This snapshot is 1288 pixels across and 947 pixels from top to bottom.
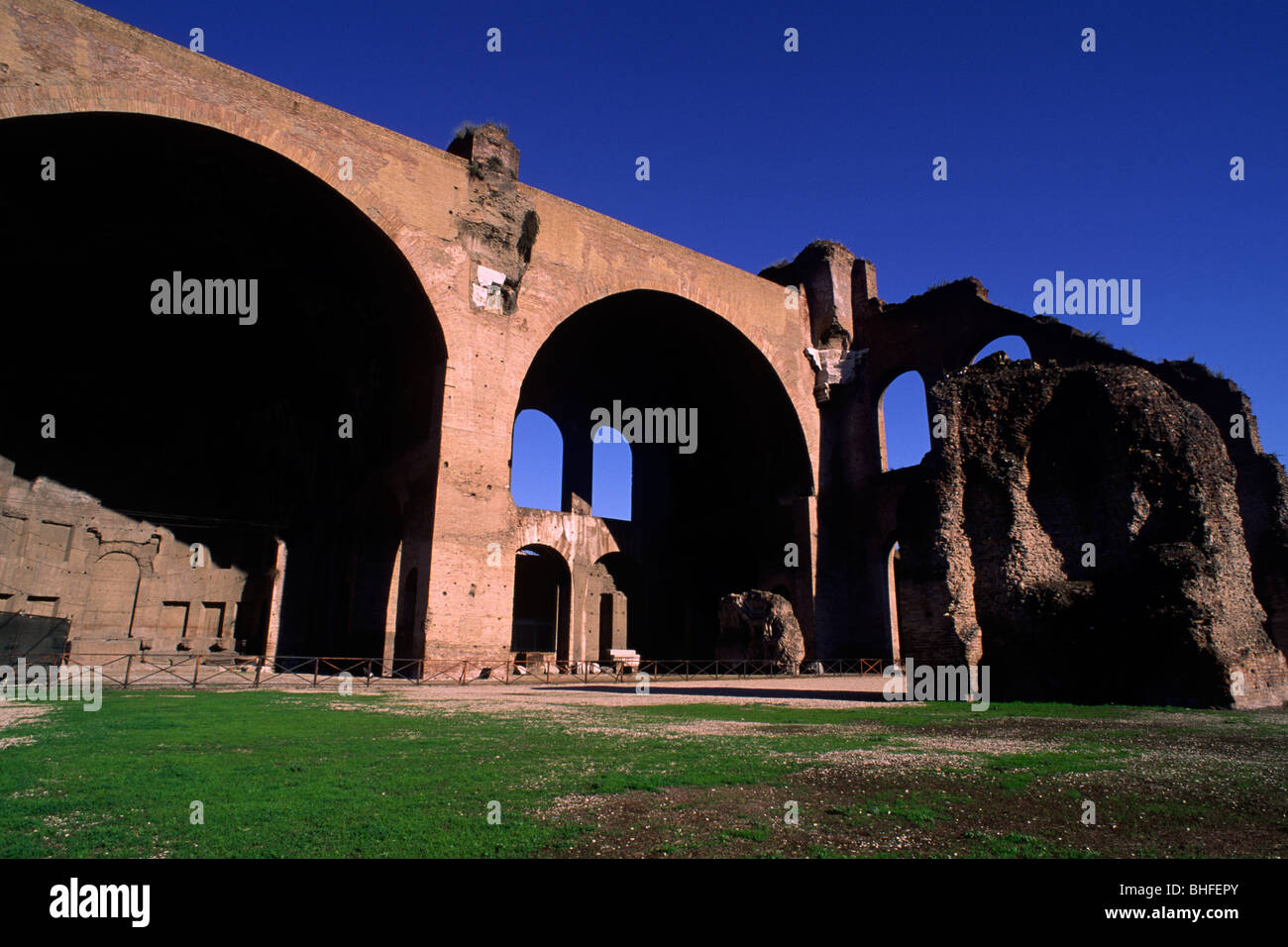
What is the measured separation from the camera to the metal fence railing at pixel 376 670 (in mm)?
14305

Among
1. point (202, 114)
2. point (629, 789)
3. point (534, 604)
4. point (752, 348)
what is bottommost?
point (629, 789)

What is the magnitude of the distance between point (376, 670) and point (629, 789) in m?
16.9

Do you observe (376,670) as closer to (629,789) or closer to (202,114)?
(202,114)

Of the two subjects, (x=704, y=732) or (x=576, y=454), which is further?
(x=576, y=454)

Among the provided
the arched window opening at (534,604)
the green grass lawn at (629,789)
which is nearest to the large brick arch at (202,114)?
the green grass lawn at (629,789)

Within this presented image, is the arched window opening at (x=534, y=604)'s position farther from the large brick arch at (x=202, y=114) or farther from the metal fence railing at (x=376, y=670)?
the large brick arch at (x=202, y=114)

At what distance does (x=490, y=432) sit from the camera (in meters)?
17.5

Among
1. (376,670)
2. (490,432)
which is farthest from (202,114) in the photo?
(376,670)

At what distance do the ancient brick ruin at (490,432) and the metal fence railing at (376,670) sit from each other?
436 millimetres

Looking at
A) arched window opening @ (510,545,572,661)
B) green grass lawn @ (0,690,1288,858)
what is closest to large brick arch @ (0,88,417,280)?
green grass lawn @ (0,690,1288,858)

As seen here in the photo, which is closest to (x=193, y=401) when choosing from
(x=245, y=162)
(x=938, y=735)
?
(x=245, y=162)

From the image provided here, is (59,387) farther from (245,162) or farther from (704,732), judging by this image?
(704,732)

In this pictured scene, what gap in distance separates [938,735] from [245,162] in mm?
16530

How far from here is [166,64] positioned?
14531 mm
